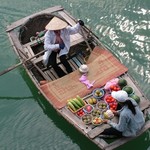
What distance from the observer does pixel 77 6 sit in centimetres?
1258

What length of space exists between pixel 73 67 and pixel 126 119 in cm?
307

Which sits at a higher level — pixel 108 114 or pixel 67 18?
pixel 67 18

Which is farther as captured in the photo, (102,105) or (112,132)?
(102,105)

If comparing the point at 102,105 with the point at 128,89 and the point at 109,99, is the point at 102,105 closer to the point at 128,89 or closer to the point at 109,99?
the point at 109,99

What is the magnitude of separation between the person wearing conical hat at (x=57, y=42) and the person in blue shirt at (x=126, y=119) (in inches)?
93.2

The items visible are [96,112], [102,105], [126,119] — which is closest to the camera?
[126,119]

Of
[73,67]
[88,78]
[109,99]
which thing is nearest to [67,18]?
[73,67]

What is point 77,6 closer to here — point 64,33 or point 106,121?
point 64,33

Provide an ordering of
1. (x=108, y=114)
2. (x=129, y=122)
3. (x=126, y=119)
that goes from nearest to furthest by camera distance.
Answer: (x=126, y=119) → (x=129, y=122) → (x=108, y=114)

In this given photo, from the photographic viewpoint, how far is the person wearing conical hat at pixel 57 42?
29.1ft

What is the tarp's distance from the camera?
Answer: 8.55 metres

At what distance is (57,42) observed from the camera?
912 cm

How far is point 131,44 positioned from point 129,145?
11.7 ft

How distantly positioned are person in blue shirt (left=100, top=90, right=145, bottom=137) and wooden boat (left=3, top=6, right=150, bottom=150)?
0.16 m
